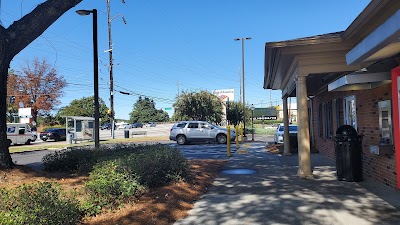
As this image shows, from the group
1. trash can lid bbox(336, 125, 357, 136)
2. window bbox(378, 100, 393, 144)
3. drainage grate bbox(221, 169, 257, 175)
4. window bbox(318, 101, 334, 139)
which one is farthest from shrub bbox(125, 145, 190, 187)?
window bbox(318, 101, 334, 139)

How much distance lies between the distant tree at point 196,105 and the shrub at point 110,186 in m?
34.4

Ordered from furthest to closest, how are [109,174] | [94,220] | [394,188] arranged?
[394,188], [109,174], [94,220]

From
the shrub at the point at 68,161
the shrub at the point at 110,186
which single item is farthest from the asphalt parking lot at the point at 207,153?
the shrub at the point at 110,186

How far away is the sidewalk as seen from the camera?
5.21 meters

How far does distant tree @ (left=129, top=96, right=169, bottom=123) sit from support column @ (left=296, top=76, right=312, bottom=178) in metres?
125

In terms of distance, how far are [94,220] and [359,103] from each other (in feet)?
23.6

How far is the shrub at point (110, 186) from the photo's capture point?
5.59m

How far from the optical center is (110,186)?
5.78m

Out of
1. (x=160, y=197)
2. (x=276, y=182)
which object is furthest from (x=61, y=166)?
(x=276, y=182)

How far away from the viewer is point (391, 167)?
22.8ft

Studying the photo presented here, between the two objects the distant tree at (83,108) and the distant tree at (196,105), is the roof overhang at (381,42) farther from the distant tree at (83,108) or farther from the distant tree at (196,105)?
the distant tree at (83,108)

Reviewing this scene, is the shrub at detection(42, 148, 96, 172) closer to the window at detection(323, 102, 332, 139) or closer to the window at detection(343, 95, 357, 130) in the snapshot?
the window at detection(343, 95, 357, 130)

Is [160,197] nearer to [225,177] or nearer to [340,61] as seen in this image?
[225,177]

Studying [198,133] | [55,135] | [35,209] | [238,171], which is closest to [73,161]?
[238,171]
